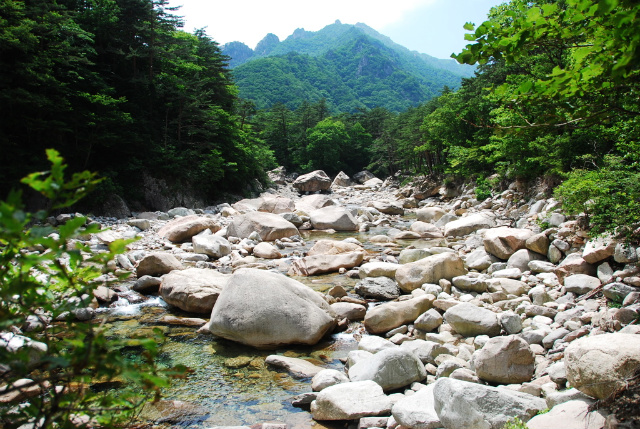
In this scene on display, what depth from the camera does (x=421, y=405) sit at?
144 inches

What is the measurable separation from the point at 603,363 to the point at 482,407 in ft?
3.24

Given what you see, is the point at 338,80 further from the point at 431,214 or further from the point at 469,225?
the point at 469,225

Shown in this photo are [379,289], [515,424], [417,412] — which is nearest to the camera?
[515,424]

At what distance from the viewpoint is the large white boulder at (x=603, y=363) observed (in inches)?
114

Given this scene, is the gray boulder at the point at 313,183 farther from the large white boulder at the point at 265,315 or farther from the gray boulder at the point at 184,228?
the large white boulder at the point at 265,315

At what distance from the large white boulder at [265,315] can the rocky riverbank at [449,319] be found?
21mm

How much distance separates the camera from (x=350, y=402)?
159 inches

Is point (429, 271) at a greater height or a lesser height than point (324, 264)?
greater

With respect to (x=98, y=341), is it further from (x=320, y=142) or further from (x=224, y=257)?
(x=320, y=142)

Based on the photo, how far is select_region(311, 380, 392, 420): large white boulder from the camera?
3.96m

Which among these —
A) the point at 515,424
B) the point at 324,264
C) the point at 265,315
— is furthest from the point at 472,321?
the point at 324,264

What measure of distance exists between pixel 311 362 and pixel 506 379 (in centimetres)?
258

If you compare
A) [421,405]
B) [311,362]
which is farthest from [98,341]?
[311,362]

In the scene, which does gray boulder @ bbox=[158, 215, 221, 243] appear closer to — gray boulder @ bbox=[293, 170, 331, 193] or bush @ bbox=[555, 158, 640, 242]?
bush @ bbox=[555, 158, 640, 242]
